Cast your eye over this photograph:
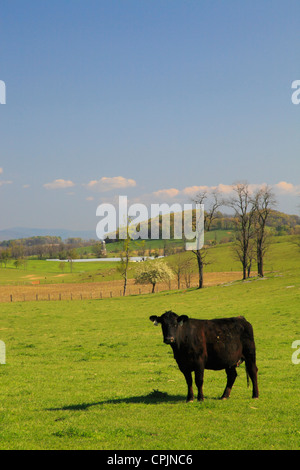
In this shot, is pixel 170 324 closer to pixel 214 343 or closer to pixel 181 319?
pixel 181 319

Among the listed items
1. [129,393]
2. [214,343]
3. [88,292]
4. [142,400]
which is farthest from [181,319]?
A: [88,292]

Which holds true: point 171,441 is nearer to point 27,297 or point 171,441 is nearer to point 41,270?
point 27,297

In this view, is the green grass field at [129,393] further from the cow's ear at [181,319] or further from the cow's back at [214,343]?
the cow's ear at [181,319]

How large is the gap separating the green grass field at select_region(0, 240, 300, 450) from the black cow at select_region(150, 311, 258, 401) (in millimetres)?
1016

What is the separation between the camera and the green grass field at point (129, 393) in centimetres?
971

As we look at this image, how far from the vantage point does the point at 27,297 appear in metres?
72.4

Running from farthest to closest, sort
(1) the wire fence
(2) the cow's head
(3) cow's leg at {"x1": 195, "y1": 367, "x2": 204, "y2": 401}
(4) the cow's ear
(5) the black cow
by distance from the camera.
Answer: (1) the wire fence → (3) cow's leg at {"x1": 195, "y1": 367, "x2": 204, "y2": 401} → (5) the black cow → (4) the cow's ear → (2) the cow's head

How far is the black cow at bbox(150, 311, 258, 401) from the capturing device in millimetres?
12188

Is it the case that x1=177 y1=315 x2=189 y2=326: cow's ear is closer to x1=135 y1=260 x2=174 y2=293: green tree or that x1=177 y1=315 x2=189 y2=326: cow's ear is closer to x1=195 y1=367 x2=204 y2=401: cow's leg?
x1=195 y1=367 x2=204 y2=401: cow's leg

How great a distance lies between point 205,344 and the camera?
12.5 metres

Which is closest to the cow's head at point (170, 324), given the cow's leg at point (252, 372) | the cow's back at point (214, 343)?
the cow's back at point (214, 343)

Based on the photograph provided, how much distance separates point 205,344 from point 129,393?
4.05m

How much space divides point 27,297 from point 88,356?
5162 centimetres

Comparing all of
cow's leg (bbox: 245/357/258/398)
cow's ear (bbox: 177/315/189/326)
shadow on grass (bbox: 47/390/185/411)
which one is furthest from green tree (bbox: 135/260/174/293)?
cow's ear (bbox: 177/315/189/326)
